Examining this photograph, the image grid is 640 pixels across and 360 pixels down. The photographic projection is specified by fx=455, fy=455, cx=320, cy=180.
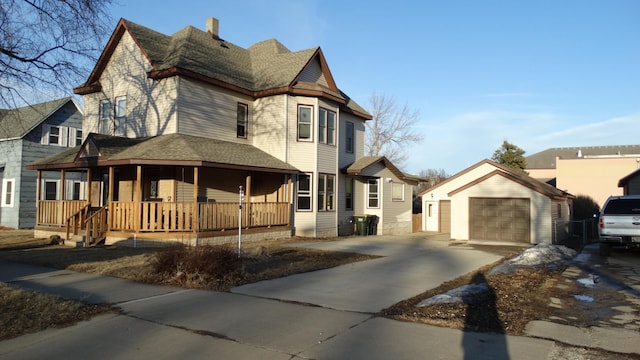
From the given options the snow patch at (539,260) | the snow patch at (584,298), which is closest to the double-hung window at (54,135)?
the snow patch at (539,260)

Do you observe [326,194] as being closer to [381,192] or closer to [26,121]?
[381,192]

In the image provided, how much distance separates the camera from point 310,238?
20.5 meters

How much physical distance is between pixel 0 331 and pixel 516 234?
19.1 m

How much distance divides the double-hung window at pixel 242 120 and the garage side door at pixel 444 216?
14630 mm

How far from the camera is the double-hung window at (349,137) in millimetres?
25031

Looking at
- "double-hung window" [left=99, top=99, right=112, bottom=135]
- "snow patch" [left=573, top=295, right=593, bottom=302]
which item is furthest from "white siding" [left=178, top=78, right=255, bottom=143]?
"snow patch" [left=573, top=295, right=593, bottom=302]

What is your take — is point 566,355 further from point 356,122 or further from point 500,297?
point 356,122

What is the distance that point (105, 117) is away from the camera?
2142 cm

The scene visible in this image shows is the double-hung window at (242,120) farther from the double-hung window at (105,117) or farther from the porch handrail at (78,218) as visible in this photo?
the porch handrail at (78,218)

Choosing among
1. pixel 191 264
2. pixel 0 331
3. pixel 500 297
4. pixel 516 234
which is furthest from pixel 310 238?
pixel 0 331

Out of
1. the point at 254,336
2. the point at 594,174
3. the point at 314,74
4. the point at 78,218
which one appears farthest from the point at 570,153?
the point at 254,336

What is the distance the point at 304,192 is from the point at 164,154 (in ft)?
23.3

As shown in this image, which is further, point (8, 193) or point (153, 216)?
point (8, 193)

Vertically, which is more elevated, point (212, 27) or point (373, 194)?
point (212, 27)
